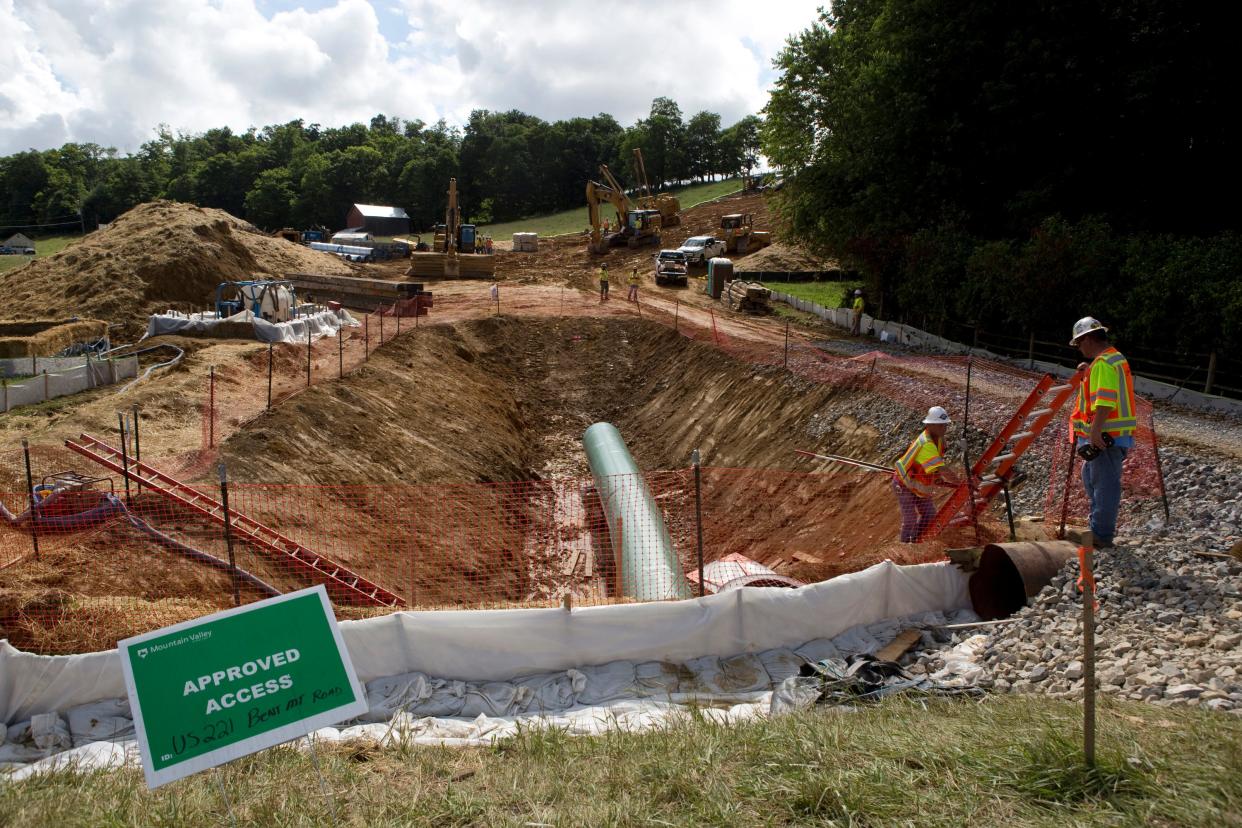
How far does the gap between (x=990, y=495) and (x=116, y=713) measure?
9020 mm

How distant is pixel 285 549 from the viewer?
11.8 metres

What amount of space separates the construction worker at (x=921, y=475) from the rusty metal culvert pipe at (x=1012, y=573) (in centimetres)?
123

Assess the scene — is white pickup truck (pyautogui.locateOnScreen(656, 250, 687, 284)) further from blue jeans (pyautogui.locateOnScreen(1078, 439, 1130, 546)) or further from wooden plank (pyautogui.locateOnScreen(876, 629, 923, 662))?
wooden plank (pyautogui.locateOnScreen(876, 629, 923, 662))

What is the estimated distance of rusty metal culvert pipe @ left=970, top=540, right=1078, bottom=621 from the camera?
814 cm

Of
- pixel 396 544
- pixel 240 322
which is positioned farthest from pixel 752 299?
pixel 396 544

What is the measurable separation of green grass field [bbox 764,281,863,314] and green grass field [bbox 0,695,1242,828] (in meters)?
28.4

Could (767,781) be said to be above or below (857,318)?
below

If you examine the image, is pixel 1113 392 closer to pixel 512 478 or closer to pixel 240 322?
pixel 512 478

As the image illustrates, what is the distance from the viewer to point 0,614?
8.59m

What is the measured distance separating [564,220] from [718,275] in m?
48.7

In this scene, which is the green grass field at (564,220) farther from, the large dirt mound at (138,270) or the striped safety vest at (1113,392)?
the striped safety vest at (1113,392)

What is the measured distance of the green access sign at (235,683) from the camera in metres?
4.84

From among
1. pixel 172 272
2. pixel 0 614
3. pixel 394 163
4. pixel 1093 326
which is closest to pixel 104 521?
pixel 0 614

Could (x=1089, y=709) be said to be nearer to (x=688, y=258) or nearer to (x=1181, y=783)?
(x=1181, y=783)
